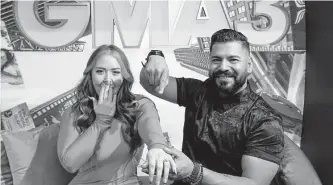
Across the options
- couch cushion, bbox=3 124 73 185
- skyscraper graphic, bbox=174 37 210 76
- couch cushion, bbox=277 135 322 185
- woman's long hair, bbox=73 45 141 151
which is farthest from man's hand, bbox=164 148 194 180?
skyscraper graphic, bbox=174 37 210 76

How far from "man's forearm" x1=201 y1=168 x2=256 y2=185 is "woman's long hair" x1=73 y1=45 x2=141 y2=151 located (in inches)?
17.9

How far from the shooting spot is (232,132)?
1748 mm

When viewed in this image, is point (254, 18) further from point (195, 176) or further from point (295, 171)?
point (195, 176)

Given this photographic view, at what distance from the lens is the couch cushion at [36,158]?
1.92 m

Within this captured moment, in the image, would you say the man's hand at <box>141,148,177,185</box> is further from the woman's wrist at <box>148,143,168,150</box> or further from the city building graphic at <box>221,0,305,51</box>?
the city building graphic at <box>221,0,305,51</box>

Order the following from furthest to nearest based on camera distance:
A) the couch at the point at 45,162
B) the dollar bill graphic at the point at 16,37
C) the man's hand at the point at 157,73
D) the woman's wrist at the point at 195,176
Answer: the dollar bill graphic at the point at 16,37 → the couch at the point at 45,162 → the man's hand at the point at 157,73 → the woman's wrist at the point at 195,176

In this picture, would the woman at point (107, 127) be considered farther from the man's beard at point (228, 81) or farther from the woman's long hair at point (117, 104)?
the man's beard at point (228, 81)

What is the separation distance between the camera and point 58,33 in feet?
7.28

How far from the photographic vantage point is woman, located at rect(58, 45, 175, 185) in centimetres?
170

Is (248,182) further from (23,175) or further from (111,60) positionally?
(23,175)

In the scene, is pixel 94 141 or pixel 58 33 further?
pixel 58 33

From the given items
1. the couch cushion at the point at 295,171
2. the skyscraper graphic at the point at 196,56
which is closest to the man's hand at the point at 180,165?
the couch cushion at the point at 295,171

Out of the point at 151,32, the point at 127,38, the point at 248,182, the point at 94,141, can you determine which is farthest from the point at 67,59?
the point at 248,182

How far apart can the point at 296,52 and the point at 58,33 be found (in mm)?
1500
